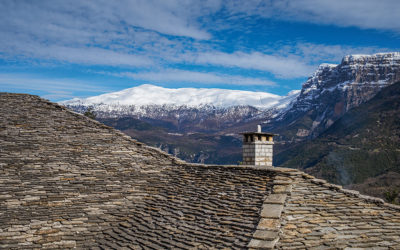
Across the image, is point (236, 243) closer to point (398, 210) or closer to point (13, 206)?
point (398, 210)

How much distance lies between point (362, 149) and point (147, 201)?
95522 millimetres

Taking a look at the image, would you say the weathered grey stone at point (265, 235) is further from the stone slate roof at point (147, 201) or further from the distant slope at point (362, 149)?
the distant slope at point (362, 149)

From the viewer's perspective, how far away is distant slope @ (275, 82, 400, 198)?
80.7m

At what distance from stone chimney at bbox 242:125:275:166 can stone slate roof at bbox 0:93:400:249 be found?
9.74 feet

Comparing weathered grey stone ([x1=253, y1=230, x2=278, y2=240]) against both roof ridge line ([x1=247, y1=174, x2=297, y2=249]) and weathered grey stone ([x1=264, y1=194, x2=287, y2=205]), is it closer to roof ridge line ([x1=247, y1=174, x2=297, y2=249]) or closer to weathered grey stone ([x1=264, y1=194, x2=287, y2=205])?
roof ridge line ([x1=247, y1=174, x2=297, y2=249])

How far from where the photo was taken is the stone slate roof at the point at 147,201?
1005 cm

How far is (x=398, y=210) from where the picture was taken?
12133 mm

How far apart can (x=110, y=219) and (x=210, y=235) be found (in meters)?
3.95

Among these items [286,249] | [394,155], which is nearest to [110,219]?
[286,249]

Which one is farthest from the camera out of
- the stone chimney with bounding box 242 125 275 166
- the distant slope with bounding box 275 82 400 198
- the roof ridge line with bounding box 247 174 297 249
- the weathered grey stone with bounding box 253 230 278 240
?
the distant slope with bounding box 275 82 400 198

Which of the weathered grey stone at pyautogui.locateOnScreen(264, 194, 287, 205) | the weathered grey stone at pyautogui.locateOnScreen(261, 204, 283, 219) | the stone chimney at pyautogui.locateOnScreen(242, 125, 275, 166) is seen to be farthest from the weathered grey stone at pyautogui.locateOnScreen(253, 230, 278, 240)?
the stone chimney at pyautogui.locateOnScreen(242, 125, 275, 166)

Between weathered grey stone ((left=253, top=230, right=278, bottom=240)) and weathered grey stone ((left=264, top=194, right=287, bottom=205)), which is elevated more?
weathered grey stone ((left=264, top=194, right=287, bottom=205))

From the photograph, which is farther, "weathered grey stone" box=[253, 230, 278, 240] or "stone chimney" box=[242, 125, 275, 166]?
"stone chimney" box=[242, 125, 275, 166]

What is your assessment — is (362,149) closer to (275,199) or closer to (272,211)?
(275,199)
